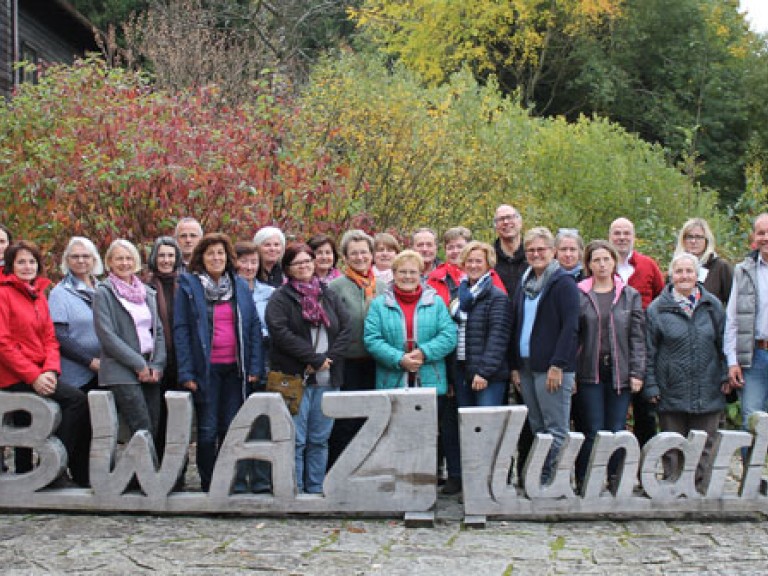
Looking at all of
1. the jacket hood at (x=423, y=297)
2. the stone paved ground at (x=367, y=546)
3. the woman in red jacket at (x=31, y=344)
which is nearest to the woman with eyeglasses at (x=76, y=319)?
the woman in red jacket at (x=31, y=344)

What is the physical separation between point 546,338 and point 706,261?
5.66 feet

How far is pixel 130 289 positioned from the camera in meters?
6.63

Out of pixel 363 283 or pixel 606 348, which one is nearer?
pixel 606 348

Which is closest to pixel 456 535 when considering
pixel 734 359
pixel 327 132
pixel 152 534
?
pixel 152 534

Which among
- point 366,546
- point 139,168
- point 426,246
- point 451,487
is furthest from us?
point 139,168

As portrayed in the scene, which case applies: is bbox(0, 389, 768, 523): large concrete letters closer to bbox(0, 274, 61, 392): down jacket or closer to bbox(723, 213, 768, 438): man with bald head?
bbox(0, 274, 61, 392): down jacket

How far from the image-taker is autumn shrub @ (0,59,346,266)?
8773 millimetres

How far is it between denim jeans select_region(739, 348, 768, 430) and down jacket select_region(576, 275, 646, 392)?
767 mm

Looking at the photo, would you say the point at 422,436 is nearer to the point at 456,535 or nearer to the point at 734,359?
the point at 456,535

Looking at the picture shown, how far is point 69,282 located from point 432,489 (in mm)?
2994

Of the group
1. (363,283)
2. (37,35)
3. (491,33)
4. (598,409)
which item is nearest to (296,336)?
(363,283)

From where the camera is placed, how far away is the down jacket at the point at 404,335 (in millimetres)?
6801

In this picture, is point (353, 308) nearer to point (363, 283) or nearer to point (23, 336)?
point (363, 283)

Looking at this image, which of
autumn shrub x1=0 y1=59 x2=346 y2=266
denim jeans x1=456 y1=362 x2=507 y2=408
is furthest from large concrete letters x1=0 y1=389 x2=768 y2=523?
autumn shrub x1=0 y1=59 x2=346 y2=266
